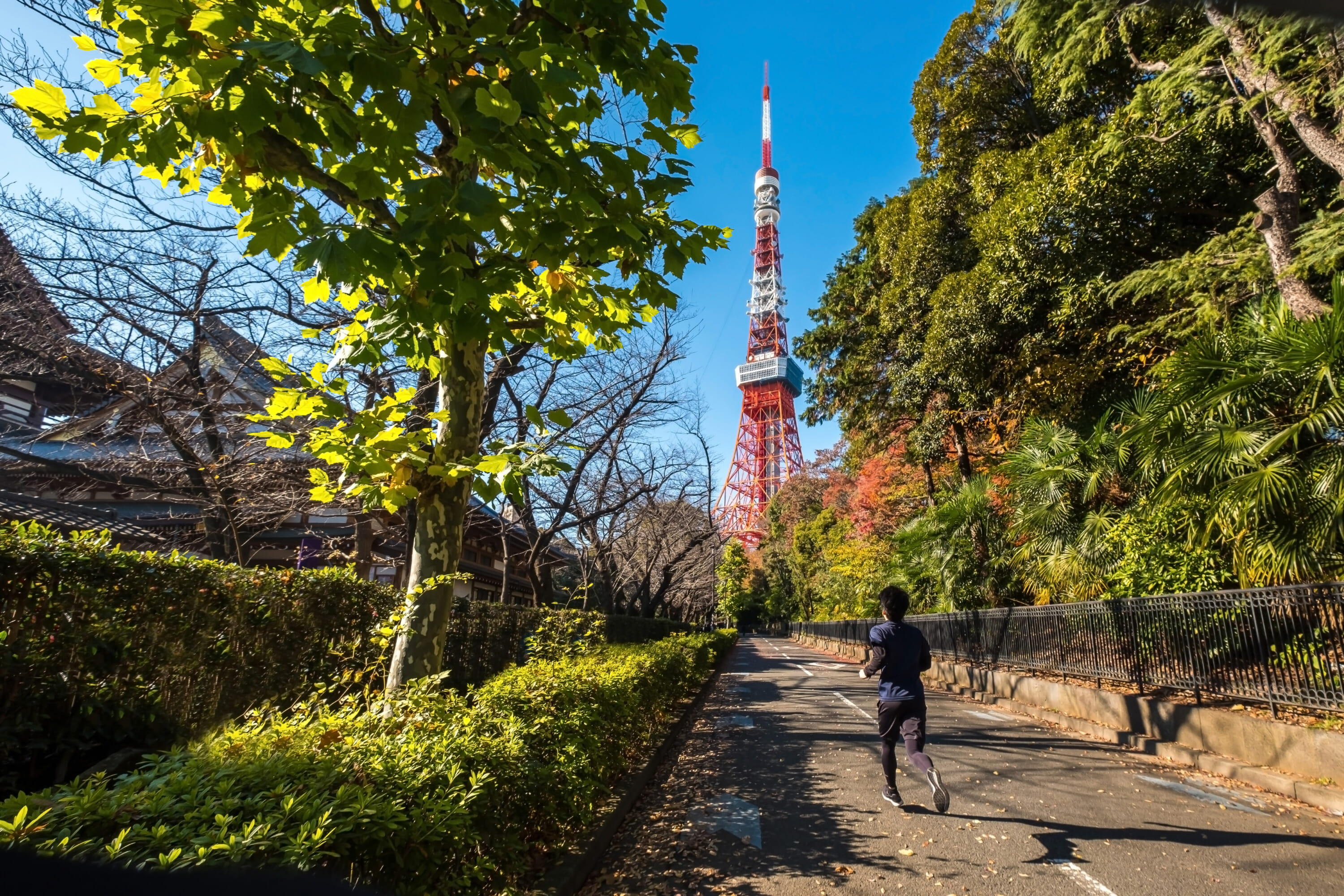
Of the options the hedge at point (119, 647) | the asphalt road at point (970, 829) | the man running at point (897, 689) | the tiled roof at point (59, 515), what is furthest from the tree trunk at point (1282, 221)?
the tiled roof at point (59, 515)

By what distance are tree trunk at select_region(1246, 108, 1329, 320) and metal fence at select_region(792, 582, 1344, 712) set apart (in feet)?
12.4

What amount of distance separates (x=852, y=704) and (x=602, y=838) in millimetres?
8329

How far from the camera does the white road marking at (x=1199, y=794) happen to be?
5.16 meters

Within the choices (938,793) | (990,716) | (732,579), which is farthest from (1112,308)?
(732,579)

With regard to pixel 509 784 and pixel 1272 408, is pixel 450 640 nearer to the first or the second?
pixel 509 784

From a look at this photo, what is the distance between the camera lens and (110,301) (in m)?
7.16

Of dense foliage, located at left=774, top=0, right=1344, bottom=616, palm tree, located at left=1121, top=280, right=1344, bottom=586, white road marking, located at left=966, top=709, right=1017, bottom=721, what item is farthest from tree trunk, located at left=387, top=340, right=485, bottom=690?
white road marking, located at left=966, top=709, right=1017, bottom=721

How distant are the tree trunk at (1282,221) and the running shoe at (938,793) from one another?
7315 mm

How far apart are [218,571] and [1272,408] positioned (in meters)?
9.89

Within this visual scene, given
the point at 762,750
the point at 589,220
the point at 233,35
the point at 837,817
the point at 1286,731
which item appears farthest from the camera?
the point at 762,750

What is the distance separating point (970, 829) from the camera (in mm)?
4746

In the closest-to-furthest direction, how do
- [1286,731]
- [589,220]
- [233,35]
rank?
[233,35], [589,220], [1286,731]

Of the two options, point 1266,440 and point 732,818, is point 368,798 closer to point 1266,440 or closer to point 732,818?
point 732,818

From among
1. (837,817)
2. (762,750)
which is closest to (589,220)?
(837,817)
